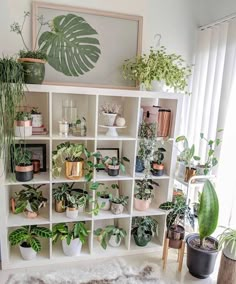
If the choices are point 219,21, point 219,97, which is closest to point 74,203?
point 219,97

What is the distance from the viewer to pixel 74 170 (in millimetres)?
1980

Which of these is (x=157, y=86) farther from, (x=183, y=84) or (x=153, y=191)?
(x=153, y=191)

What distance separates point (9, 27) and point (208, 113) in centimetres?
180

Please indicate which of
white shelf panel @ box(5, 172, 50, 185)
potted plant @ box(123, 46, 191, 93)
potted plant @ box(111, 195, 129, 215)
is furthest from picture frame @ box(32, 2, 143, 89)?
potted plant @ box(111, 195, 129, 215)

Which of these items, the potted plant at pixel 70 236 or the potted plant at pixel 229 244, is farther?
the potted plant at pixel 70 236

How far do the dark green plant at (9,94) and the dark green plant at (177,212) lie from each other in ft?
4.38

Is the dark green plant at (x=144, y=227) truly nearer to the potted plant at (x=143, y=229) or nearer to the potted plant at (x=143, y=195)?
the potted plant at (x=143, y=229)

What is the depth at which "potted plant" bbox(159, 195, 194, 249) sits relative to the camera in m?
2.02

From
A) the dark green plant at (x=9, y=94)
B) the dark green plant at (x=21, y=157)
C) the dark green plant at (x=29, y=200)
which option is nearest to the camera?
the dark green plant at (x=9, y=94)

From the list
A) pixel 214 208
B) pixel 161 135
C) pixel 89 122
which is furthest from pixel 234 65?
pixel 89 122

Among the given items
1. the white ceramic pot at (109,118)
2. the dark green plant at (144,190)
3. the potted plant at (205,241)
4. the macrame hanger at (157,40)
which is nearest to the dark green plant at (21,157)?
the white ceramic pot at (109,118)

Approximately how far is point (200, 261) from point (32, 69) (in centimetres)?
188

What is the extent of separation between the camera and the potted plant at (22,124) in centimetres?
178

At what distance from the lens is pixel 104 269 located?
6.62 feet
